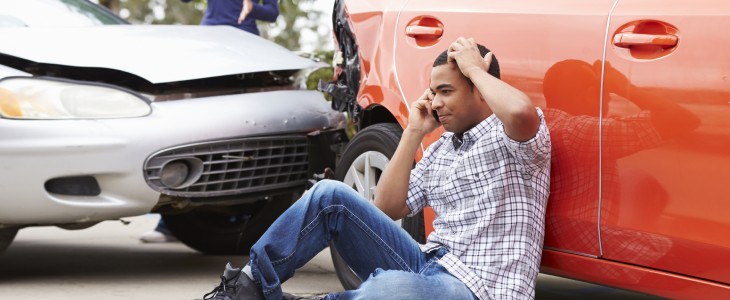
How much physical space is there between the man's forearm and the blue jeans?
0.46 ft

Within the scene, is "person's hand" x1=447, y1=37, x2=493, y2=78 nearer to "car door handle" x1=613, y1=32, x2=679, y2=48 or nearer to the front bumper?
"car door handle" x1=613, y1=32, x2=679, y2=48

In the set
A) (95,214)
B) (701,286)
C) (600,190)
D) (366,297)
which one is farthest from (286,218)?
(95,214)

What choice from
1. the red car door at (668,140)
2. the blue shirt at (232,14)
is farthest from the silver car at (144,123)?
the red car door at (668,140)

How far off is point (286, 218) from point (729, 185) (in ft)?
4.43

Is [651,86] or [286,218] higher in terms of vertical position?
[651,86]

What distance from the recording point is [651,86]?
3297mm

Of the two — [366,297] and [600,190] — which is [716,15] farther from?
Result: [366,297]

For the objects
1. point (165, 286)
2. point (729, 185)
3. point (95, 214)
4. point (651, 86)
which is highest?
point (651, 86)

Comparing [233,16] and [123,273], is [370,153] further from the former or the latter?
[233,16]

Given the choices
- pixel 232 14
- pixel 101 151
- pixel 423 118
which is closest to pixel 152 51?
pixel 101 151

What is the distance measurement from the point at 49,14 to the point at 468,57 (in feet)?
9.73

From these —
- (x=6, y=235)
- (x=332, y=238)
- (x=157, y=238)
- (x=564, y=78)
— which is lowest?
(x=157, y=238)

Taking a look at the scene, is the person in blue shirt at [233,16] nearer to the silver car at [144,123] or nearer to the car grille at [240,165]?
the silver car at [144,123]

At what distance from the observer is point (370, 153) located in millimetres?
4664
